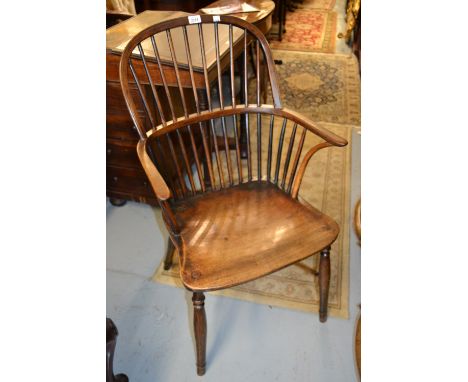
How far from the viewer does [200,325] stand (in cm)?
114

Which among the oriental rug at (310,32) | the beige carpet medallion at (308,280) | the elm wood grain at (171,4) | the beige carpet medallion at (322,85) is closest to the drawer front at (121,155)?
the beige carpet medallion at (308,280)

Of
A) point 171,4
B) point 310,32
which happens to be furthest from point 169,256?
point 310,32

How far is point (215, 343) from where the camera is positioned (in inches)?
54.7

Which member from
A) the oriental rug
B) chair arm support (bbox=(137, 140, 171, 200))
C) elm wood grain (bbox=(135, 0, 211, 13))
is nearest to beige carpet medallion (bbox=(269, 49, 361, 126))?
the oriental rug

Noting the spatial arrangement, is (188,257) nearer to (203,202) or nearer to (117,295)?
(203,202)

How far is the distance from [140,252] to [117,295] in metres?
0.25

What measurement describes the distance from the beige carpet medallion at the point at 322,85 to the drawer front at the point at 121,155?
1561 mm

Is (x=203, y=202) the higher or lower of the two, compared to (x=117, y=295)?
higher

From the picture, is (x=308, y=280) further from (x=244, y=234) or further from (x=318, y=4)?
(x=318, y=4)

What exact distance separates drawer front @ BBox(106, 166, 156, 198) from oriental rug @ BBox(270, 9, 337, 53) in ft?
9.48

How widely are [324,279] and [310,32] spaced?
407 centimetres
